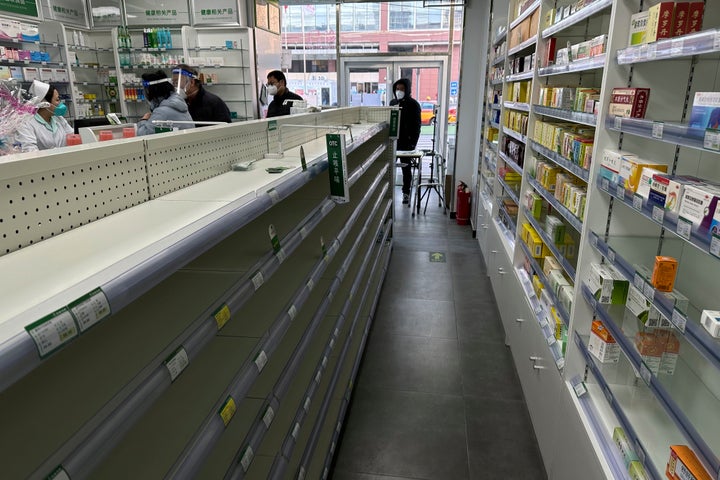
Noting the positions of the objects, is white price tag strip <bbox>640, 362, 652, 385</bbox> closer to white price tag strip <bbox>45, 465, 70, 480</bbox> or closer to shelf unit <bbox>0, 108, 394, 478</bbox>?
shelf unit <bbox>0, 108, 394, 478</bbox>

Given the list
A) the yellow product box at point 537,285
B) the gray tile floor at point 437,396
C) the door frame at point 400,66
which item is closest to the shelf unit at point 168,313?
the gray tile floor at point 437,396

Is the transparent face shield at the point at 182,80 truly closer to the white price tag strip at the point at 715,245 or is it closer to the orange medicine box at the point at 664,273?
the orange medicine box at the point at 664,273

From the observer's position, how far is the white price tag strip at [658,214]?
1504 millimetres

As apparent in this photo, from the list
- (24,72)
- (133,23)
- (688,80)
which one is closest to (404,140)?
(133,23)

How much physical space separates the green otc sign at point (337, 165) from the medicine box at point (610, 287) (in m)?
1.12

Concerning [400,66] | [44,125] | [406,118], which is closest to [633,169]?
[44,125]

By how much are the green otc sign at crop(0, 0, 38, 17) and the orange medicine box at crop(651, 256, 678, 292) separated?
321 inches

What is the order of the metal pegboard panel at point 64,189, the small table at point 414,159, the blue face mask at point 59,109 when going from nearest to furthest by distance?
1. the metal pegboard panel at point 64,189
2. the blue face mask at point 59,109
3. the small table at point 414,159

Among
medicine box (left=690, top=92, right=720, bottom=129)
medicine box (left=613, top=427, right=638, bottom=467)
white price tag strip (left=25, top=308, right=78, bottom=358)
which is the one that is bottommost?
medicine box (left=613, top=427, right=638, bottom=467)

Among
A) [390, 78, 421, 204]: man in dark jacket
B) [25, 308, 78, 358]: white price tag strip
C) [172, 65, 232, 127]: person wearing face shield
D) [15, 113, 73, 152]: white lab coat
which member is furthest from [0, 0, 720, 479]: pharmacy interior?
[390, 78, 421, 204]: man in dark jacket

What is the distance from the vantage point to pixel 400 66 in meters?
9.69

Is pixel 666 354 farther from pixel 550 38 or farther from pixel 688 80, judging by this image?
pixel 550 38

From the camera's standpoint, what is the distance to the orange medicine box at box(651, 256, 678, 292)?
5.15 feet

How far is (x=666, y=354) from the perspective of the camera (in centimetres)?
183
